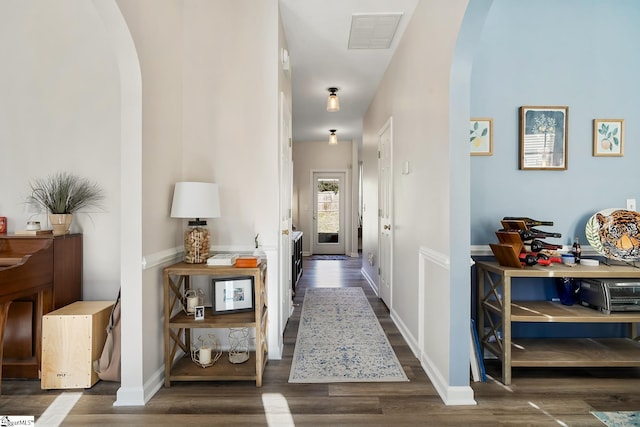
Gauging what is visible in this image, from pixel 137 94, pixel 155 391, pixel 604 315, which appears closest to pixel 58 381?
pixel 155 391

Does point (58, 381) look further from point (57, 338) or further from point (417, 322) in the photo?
point (417, 322)

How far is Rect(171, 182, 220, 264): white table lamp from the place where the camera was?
7.41ft

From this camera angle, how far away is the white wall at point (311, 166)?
8.56 metres

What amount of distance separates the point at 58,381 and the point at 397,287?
9.09ft

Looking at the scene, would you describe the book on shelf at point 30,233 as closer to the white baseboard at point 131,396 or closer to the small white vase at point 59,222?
the small white vase at point 59,222

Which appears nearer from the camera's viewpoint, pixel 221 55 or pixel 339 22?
pixel 221 55

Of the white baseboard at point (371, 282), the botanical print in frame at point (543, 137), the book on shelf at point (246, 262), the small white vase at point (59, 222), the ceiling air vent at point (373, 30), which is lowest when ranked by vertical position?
the white baseboard at point (371, 282)

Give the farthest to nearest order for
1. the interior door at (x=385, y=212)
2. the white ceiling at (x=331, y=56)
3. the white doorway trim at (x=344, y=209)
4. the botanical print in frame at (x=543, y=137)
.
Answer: the white doorway trim at (x=344, y=209), the interior door at (x=385, y=212), the white ceiling at (x=331, y=56), the botanical print in frame at (x=543, y=137)

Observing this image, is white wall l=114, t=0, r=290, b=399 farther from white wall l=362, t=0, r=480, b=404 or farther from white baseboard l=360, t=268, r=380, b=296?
white baseboard l=360, t=268, r=380, b=296

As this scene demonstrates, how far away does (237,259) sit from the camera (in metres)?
2.30

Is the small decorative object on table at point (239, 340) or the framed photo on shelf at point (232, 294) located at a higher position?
the framed photo on shelf at point (232, 294)

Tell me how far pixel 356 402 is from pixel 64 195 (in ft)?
7.67

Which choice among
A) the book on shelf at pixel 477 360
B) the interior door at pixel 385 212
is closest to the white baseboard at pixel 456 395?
the book on shelf at pixel 477 360

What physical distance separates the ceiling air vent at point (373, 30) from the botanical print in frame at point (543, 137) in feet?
4.37
